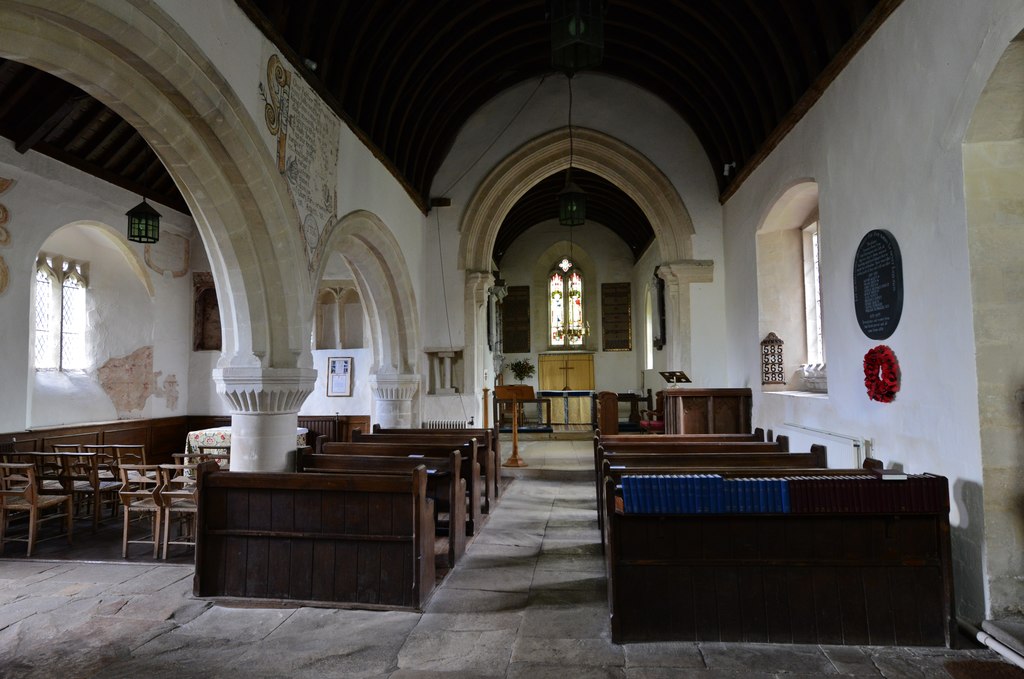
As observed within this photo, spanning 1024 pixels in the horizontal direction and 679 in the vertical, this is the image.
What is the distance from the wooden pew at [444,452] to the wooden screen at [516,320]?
11.3 metres

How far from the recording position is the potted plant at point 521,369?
16.5 metres

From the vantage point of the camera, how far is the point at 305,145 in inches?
206

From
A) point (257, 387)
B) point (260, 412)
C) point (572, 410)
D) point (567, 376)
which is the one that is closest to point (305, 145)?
point (257, 387)

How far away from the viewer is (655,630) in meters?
3.06

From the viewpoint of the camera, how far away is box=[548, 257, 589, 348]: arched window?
16.7 metres

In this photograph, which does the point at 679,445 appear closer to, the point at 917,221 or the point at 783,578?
the point at 783,578

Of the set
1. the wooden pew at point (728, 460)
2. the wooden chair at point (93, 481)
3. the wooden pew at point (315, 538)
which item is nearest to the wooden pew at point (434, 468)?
the wooden pew at point (315, 538)

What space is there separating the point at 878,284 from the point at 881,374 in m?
0.60

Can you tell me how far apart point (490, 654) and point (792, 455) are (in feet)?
8.25

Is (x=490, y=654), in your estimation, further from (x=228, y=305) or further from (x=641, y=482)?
(x=228, y=305)

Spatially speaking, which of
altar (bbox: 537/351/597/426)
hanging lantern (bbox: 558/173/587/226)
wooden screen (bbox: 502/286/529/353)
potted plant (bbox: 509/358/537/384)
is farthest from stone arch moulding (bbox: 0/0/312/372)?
wooden screen (bbox: 502/286/529/353)

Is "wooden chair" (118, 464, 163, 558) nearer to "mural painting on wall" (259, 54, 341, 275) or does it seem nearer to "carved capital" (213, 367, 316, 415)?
"carved capital" (213, 367, 316, 415)

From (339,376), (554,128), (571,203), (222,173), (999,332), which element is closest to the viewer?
(999,332)

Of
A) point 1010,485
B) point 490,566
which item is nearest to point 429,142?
point 490,566
